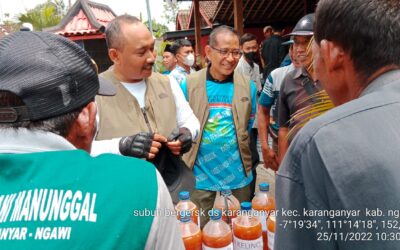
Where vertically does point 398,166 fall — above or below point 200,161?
above

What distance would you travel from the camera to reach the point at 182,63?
600 centimetres

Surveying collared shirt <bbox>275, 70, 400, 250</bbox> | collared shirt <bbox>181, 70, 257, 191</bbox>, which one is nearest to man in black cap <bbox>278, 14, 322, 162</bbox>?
collared shirt <bbox>181, 70, 257, 191</bbox>

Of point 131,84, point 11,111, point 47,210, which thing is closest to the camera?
point 47,210

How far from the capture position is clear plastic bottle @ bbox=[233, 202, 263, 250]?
4.44 feet

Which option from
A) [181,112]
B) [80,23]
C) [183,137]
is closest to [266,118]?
[181,112]

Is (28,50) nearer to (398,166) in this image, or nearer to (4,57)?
(4,57)

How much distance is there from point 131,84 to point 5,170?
1.45 metres

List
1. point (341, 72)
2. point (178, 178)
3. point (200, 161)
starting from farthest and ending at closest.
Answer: point (200, 161) < point (178, 178) < point (341, 72)

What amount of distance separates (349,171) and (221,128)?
73.9 inches

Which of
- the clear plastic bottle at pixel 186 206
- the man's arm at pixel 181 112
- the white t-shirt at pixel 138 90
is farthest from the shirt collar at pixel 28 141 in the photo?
the man's arm at pixel 181 112

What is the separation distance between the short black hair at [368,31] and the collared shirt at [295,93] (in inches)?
55.7

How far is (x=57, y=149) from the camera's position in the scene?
88 centimetres

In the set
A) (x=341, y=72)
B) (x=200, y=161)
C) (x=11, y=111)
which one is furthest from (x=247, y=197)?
(x=11, y=111)

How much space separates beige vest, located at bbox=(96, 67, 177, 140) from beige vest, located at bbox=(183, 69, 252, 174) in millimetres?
443
